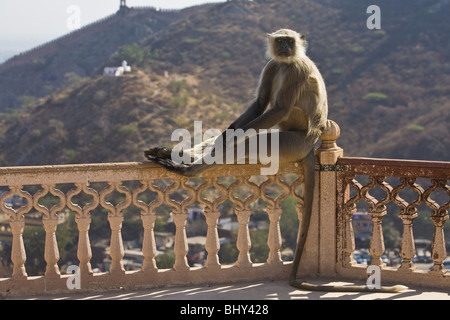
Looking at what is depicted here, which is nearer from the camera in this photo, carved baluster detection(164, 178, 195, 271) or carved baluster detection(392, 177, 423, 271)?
carved baluster detection(392, 177, 423, 271)

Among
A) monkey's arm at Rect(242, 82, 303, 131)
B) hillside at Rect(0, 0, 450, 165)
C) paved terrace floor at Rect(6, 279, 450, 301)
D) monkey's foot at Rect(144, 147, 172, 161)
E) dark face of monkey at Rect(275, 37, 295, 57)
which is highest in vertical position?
hillside at Rect(0, 0, 450, 165)

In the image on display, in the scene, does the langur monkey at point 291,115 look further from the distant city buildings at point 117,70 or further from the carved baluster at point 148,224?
the distant city buildings at point 117,70

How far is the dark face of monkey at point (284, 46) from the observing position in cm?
491

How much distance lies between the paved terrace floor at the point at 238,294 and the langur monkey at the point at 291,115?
0.29 ft

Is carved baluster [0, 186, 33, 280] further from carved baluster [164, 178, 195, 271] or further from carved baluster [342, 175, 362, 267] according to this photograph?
carved baluster [342, 175, 362, 267]

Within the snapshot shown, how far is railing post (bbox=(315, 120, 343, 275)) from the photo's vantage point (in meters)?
4.90

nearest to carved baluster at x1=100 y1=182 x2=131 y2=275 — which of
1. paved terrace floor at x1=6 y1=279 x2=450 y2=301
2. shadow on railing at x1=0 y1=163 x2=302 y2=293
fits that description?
shadow on railing at x1=0 y1=163 x2=302 y2=293

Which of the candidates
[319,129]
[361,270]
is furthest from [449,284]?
[319,129]

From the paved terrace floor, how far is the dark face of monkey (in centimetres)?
161

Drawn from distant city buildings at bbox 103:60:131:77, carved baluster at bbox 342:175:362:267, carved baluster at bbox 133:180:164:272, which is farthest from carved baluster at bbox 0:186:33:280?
distant city buildings at bbox 103:60:131:77

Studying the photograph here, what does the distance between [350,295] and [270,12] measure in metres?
99.5

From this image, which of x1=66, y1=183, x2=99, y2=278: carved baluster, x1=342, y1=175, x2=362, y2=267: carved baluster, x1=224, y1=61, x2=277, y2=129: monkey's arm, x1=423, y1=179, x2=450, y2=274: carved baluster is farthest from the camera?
x1=224, y1=61, x2=277, y2=129: monkey's arm

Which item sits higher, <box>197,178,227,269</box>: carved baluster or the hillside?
the hillside

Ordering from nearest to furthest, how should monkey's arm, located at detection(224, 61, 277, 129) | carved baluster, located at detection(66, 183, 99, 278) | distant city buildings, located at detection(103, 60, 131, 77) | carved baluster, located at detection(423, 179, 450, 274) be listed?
1. carved baluster, located at detection(423, 179, 450, 274)
2. carved baluster, located at detection(66, 183, 99, 278)
3. monkey's arm, located at detection(224, 61, 277, 129)
4. distant city buildings, located at detection(103, 60, 131, 77)
